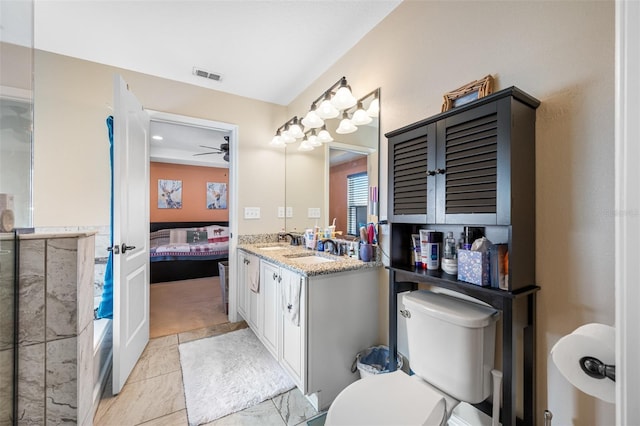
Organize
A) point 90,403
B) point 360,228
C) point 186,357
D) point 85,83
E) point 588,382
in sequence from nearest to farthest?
point 588,382 < point 90,403 < point 360,228 < point 186,357 < point 85,83

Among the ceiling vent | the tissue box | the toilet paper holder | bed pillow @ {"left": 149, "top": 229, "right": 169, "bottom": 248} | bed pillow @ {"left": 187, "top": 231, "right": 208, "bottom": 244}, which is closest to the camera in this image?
the toilet paper holder

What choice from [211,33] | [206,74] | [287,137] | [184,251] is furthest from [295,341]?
[184,251]

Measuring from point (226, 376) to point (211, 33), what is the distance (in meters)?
2.53

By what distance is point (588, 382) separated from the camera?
665 millimetres

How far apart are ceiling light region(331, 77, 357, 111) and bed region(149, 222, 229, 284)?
3.86 m

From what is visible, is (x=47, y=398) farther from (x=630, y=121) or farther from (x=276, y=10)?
(x=276, y=10)

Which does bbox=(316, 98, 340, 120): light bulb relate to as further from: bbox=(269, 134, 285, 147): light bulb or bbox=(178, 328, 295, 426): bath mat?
bbox=(178, 328, 295, 426): bath mat

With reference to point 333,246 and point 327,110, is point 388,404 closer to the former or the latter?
point 333,246

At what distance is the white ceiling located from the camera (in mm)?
1651

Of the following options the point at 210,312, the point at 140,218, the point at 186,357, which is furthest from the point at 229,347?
the point at 140,218

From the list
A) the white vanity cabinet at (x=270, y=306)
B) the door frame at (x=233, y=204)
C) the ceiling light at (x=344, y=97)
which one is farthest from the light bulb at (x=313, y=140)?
the white vanity cabinet at (x=270, y=306)

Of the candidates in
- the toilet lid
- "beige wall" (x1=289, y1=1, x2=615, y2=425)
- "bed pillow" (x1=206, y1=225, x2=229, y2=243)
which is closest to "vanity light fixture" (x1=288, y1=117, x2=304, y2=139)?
"beige wall" (x1=289, y1=1, x2=615, y2=425)

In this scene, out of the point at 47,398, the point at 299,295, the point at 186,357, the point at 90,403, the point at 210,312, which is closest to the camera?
the point at 47,398

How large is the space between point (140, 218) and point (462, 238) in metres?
2.37
